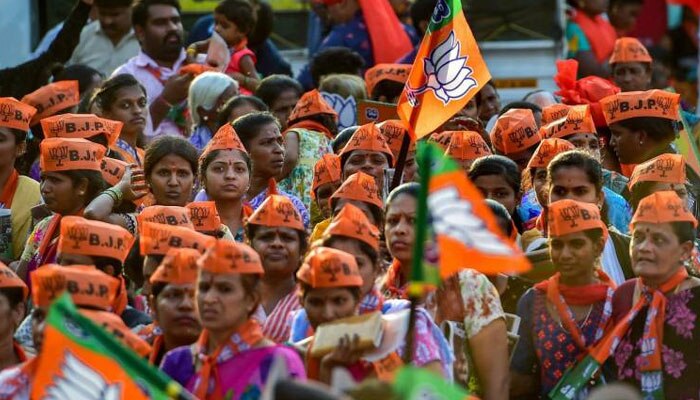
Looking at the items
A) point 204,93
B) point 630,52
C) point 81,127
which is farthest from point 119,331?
point 630,52

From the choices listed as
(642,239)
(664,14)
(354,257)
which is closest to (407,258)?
(354,257)

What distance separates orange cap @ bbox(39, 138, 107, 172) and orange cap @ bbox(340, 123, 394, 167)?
1.42m

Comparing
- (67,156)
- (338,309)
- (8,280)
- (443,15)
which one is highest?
(443,15)

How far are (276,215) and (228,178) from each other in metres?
1.38

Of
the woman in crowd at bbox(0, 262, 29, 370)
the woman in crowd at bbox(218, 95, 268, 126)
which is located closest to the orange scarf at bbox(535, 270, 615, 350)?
the woman in crowd at bbox(0, 262, 29, 370)

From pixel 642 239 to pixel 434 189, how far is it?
216 centimetres

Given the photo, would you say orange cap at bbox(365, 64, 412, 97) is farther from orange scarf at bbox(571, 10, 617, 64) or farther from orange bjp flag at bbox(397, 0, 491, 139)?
orange scarf at bbox(571, 10, 617, 64)

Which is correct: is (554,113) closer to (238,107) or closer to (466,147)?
(466,147)

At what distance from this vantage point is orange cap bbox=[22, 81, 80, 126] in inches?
537

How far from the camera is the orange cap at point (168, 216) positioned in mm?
10844

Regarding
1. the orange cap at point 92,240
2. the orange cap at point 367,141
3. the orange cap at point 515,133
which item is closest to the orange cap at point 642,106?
the orange cap at point 515,133

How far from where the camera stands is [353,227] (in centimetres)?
1005

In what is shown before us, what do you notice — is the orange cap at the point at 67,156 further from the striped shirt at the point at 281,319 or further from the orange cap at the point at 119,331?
the orange cap at the point at 119,331

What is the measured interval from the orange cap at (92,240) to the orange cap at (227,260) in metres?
1.30
